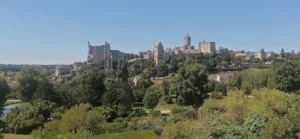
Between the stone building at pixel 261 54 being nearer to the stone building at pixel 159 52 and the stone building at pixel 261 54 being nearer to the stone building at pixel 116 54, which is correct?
the stone building at pixel 159 52

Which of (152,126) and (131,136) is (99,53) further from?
(131,136)

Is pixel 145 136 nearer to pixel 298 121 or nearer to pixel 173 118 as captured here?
pixel 173 118

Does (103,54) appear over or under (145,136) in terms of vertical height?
over

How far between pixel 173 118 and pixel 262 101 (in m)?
7.79

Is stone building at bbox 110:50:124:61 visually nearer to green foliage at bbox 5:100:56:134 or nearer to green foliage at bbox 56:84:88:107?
green foliage at bbox 56:84:88:107

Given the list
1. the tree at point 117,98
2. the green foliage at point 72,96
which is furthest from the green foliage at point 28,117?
the tree at point 117,98

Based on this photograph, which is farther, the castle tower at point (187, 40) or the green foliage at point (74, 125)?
the castle tower at point (187, 40)

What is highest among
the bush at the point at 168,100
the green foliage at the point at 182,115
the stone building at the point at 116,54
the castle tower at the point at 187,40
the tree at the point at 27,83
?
the castle tower at the point at 187,40

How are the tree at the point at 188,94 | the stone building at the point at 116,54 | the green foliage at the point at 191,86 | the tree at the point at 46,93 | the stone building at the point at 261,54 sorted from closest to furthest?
the tree at the point at 188,94 → the green foliage at the point at 191,86 → the tree at the point at 46,93 → the stone building at the point at 116,54 → the stone building at the point at 261,54

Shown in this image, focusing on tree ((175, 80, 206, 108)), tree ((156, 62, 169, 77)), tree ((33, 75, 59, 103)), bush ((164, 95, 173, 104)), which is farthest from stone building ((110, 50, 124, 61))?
tree ((175, 80, 206, 108))

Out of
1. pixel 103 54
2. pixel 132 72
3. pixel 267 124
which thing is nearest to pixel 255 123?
pixel 267 124

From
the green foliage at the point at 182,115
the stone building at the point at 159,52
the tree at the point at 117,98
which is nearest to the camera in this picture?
the green foliage at the point at 182,115

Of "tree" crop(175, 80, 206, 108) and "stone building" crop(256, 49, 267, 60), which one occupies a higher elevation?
"stone building" crop(256, 49, 267, 60)

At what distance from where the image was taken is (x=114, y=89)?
35438mm
